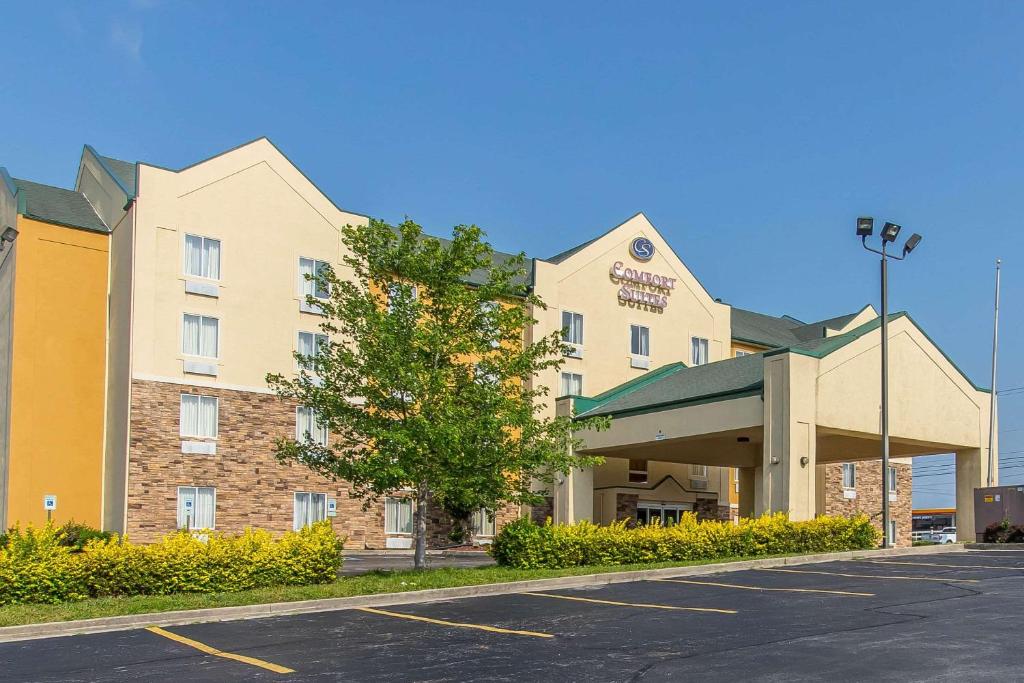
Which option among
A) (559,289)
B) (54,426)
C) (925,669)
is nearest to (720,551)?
(925,669)

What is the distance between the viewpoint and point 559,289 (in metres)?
40.5

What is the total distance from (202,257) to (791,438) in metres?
19.8

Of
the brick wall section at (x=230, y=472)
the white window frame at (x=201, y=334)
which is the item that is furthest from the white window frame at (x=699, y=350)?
the white window frame at (x=201, y=334)

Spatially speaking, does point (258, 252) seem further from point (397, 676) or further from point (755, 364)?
point (397, 676)

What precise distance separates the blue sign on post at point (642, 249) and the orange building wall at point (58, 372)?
2038 centimetres

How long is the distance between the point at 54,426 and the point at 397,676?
26.5m

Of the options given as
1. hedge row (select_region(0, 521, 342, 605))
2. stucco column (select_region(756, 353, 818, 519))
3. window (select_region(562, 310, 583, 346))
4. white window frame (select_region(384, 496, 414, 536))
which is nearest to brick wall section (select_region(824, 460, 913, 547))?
window (select_region(562, 310, 583, 346))

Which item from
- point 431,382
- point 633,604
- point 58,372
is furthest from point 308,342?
point 633,604

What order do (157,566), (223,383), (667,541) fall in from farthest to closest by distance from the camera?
(223,383) → (667,541) → (157,566)

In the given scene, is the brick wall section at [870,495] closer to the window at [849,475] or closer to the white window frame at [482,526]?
the window at [849,475]

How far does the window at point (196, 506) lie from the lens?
107 ft

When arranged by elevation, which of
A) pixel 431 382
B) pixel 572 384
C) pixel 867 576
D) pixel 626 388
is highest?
pixel 572 384

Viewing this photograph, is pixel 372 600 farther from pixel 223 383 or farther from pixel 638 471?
pixel 638 471

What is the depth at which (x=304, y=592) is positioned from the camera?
17672mm
